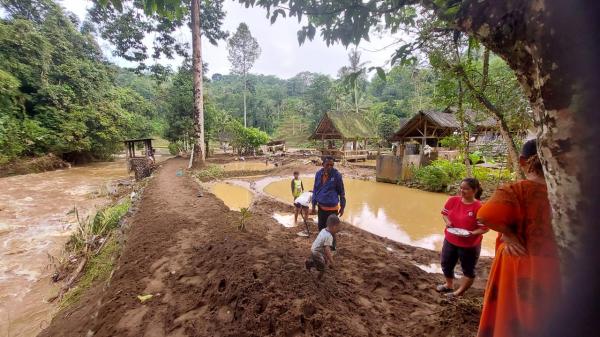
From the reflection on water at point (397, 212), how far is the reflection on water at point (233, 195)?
3.82 feet

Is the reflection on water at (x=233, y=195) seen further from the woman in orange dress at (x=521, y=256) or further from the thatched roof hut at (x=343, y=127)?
the thatched roof hut at (x=343, y=127)

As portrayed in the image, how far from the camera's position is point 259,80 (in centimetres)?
9194

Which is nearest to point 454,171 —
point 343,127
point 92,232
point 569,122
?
point 569,122

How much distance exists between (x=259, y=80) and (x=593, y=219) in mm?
96941

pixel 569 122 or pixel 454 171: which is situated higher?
pixel 569 122

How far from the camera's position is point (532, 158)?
5.17 ft

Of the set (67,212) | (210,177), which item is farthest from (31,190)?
(210,177)

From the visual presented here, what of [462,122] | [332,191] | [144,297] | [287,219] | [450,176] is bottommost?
[287,219]

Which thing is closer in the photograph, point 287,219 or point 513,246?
point 513,246

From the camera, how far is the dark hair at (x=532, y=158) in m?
1.53

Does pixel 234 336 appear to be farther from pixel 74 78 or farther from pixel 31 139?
pixel 74 78

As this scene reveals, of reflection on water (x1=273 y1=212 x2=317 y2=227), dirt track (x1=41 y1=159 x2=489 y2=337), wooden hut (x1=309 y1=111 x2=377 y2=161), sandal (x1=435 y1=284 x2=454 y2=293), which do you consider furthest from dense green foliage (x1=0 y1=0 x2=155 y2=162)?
sandal (x1=435 y1=284 x2=454 y2=293)

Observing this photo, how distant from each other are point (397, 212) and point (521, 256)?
814 cm

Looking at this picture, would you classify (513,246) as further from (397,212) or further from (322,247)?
(397,212)
